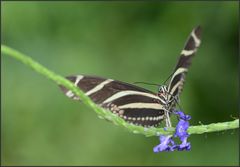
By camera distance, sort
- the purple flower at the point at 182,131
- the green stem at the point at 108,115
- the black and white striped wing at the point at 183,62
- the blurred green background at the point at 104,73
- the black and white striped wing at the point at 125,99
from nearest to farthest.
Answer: the green stem at the point at 108,115 < the purple flower at the point at 182,131 < the black and white striped wing at the point at 125,99 < the black and white striped wing at the point at 183,62 < the blurred green background at the point at 104,73

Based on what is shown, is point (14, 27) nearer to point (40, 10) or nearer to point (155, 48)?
point (40, 10)

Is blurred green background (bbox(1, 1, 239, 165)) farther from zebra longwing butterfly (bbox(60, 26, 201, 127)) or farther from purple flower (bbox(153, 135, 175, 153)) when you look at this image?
purple flower (bbox(153, 135, 175, 153))

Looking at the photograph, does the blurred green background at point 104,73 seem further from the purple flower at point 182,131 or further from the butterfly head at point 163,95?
the purple flower at point 182,131

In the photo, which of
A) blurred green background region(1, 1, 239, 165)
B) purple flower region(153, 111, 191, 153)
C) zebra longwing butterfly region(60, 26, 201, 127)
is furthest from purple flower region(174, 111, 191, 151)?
blurred green background region(1, 1, 239, 165)

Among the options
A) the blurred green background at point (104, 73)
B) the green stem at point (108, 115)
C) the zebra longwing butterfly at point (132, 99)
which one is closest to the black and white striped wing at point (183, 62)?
the zebra longwing butterfly at point (132, 99)

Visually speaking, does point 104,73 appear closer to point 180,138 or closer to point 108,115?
point 180,138

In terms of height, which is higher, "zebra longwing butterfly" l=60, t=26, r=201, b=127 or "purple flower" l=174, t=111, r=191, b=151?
"zebra longwing butterfly" l=60, t=26, r=201, b=127

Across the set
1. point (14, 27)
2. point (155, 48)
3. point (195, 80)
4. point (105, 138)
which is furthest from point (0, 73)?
point (195, 80)
